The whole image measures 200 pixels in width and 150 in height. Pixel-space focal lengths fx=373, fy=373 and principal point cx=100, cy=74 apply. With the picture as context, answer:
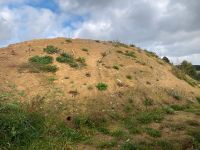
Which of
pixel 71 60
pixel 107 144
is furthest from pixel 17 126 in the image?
pixel 71 60

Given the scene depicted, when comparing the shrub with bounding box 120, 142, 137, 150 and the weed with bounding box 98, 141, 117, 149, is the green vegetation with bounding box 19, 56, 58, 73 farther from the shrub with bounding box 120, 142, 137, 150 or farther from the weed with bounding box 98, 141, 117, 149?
the shrub with bounding box 120, 142, 137, 150

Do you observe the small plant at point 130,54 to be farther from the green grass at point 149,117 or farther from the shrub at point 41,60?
the green grass at point 149,117

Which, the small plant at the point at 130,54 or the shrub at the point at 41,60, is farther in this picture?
the small plant at the point at 130,54

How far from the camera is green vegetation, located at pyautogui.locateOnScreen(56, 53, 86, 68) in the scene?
1711 cm

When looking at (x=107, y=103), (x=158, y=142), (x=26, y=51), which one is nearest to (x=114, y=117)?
(x=107, y=103)

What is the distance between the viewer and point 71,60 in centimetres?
1752

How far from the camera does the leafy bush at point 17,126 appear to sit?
1102cm

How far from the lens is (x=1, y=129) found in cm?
1115

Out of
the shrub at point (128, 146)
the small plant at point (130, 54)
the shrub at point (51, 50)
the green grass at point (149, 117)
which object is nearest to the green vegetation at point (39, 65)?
the shrub at point (51, 50)

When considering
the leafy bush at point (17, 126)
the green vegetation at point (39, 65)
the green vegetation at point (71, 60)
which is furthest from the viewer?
the green vegetation at point (71, 60)

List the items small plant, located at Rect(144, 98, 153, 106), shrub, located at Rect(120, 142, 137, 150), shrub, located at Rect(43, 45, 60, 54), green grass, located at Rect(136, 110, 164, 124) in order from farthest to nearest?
shrub, located at Rect(43, 45, 60, 54) → small plant, located at Rect(144, 98, 153, 106) → green grass, located at Rect(136, 110, 164, 124) → shrub, located at Rect(120, 142, 137, 150)

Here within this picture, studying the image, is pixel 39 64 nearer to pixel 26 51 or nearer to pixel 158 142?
pixel 26 51

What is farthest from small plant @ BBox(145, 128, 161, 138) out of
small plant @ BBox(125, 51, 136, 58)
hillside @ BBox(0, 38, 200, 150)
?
small plant @ BBox(125, 51, 136, 58)

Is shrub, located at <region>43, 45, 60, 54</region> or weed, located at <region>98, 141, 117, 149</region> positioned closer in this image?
weed, located at <region>98, 141, 117, 149</region>
